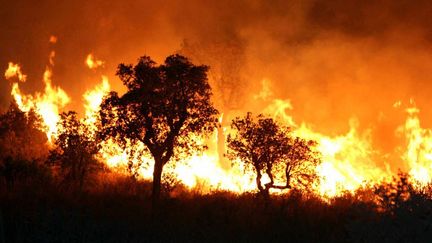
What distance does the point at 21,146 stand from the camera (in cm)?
2741

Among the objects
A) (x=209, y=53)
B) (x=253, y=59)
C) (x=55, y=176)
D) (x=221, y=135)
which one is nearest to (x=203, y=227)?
(x=55, y=176)

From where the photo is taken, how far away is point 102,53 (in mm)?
40656

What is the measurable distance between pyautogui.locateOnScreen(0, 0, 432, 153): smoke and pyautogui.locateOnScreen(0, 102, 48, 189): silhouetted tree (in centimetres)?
824

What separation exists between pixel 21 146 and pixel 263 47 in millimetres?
19900

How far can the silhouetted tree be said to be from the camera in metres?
21.6

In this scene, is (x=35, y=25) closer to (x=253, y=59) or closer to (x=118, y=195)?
(x=253, y=59)

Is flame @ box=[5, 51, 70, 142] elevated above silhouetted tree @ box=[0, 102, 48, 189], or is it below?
above

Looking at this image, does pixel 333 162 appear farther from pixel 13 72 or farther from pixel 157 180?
pixel 13 72

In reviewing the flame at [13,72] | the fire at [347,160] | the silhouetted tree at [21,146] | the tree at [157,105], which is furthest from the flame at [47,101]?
the fire at [347,160]

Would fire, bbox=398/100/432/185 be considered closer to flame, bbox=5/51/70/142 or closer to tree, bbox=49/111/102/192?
tree, bbox=49/111/102/192

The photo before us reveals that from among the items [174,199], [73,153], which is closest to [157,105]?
[174,199]

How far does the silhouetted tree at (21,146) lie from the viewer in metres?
21.6

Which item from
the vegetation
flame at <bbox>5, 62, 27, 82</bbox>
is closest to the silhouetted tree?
the vegetation

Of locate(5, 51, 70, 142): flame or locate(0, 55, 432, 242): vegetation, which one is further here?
locate(5, 51, 70, 142): flame
